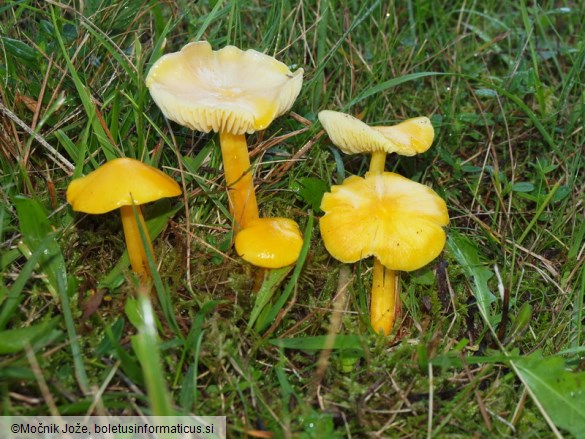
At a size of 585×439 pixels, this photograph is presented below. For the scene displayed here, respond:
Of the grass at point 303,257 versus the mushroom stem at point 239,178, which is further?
the mushroom stem at point 239,178

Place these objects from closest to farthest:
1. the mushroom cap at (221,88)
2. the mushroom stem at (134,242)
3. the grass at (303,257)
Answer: the grass at (303,257)
the mushroom cap at (221,88)
the mushroom stem at (134,242)

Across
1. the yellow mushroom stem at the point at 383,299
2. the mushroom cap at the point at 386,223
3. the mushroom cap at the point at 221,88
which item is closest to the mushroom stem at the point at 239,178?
the mushroom cap at the point at 221,88

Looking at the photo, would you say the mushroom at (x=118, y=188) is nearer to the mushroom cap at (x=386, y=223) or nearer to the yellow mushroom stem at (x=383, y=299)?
the mushroom cap at (x=386, y=223)

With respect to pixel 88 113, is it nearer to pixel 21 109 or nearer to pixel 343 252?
pixel 21 109

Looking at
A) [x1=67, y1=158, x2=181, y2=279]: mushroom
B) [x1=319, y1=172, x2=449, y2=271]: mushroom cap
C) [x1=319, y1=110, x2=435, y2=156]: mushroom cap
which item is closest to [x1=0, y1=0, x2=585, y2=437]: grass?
[x1=319, y1=172, x2=449, y2=271]: mushroom cap

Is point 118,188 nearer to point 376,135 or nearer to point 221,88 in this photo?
point 221,88

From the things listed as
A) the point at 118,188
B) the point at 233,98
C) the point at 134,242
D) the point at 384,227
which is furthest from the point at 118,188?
the point at 384,227

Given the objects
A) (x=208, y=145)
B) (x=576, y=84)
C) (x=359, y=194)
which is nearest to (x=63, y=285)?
(x=208, y=145)
